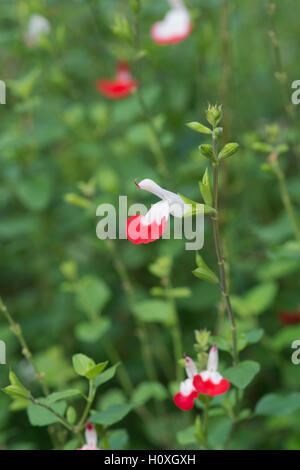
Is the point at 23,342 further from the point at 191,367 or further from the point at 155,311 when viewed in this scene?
the point at 155,311

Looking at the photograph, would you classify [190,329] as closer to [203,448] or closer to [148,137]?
[148,137]

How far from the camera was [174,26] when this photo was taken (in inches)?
71.7

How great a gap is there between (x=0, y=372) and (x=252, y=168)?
1014 millimetres

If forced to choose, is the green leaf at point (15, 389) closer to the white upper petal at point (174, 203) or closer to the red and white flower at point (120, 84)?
the white upper petal at point (174, 203)

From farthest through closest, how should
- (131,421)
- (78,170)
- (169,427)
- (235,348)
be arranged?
(78,170)
(131,421)
(169,427)
(235,348)

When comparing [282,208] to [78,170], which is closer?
[282,208]

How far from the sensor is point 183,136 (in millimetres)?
2025

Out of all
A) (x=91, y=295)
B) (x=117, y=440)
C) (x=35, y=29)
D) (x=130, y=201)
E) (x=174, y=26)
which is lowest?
(x=117, y=440)

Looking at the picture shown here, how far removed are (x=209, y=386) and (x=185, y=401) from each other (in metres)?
0.05

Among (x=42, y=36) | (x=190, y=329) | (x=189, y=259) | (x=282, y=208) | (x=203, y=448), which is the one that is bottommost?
(x=203, y=448)

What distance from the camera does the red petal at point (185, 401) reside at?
2.86 feet

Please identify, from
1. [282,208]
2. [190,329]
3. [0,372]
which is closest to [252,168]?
[282,208]

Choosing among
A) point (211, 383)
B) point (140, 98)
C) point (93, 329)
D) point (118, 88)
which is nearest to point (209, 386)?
point (211, 383)

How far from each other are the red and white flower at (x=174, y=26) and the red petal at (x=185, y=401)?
1.17 meters
